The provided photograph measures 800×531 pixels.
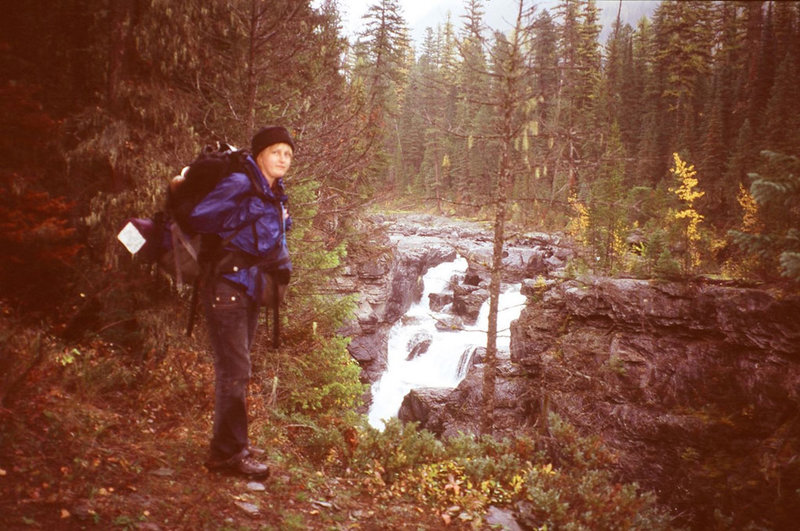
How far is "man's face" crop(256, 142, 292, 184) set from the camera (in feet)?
12.7

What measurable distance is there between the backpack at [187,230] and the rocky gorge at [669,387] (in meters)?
6.07

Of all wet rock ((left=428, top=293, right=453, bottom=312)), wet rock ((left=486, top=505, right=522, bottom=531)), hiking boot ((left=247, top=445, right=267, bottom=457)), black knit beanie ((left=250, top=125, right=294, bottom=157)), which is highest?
black knit beanie ((left=250, top=125, right=294, bottom=157))

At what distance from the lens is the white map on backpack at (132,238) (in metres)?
3.57

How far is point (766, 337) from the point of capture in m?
11.7

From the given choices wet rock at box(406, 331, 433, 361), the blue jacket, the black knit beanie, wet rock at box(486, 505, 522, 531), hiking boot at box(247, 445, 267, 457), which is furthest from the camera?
wet rock at box(406, 331, 433, 361)

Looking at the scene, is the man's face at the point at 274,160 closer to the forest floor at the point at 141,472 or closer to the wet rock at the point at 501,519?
the forest floor at the point at 141,472

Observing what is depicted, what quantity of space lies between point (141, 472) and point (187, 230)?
2071mm

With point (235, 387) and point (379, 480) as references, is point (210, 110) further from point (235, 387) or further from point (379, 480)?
point (379, 480)

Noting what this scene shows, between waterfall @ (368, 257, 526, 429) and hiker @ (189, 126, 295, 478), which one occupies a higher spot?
hiker @ (189, 126, 295, 478)

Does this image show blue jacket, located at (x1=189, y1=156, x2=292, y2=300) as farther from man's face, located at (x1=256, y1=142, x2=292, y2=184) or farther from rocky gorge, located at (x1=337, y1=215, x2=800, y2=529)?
rocky gorge, located at (x1=337, y1=215, x2=800, y2=529)

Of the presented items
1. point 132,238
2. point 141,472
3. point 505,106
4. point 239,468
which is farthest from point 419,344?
point 132,238

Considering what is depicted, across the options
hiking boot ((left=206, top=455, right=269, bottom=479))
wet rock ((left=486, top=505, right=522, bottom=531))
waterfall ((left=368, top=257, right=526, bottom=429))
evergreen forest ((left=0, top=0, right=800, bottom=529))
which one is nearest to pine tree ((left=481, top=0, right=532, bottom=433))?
evergreen forest ((left=0, top=0, right=800, bottom=529))

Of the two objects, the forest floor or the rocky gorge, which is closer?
the forest floor

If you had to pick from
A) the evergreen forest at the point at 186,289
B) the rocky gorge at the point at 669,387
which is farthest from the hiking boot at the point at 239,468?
the rocky gorge at the point at 669,387
